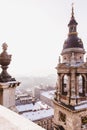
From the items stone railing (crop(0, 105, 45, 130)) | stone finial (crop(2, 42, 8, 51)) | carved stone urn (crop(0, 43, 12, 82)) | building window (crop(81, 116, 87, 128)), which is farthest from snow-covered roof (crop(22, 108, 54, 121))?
stone railing (crop(0, 105, 45, 130))

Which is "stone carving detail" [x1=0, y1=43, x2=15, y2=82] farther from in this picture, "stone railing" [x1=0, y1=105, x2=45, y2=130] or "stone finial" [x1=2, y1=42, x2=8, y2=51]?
"stone railing" [x1=0, y1=105, x2=45, y2=130]

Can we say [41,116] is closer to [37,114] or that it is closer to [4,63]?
[37,114]

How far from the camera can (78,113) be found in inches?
611

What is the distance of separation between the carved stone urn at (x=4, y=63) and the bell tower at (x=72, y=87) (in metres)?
11.2

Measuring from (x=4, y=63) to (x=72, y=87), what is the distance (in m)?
12.0

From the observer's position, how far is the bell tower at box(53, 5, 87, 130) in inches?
617

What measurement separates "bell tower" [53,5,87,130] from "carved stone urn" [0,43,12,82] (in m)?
11.2

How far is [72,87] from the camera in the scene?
16375 millimetres

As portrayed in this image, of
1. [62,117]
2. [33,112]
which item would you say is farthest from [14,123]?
[33,112]

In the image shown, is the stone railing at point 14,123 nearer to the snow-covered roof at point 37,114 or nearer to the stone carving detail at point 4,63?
the stone carving detail at point 4,63

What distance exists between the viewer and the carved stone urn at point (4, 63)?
512cm

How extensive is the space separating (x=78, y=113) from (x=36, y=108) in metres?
33.6

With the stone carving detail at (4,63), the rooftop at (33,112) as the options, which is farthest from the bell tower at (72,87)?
the rooftop at (33,112)

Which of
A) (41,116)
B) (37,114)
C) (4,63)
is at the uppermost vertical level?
(4,63)
